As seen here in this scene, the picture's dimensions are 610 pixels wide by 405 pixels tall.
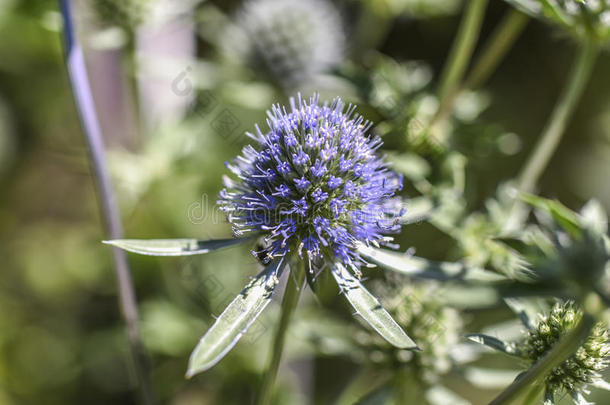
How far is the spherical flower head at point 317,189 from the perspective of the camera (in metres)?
1.07

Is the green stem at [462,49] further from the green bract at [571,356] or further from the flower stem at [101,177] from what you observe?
the flower stem at [101,177]

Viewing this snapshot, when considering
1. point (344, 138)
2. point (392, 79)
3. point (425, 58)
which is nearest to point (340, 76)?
point (392, 79)

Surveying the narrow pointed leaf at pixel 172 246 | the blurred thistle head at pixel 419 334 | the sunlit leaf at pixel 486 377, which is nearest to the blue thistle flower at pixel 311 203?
the narrow pointed leaf at pixel 172 246

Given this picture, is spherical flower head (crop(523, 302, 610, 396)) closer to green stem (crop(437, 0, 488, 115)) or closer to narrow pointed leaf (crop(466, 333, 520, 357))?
narrow pointed leaf (crop(466, 333, 520, 357))

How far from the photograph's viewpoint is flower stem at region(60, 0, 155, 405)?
1.32 m

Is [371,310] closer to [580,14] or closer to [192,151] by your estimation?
[580,14]

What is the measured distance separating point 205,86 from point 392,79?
59 cm

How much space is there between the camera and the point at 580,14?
4.27 feet

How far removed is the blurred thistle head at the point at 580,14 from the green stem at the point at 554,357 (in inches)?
26.6

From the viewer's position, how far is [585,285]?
84 centimetres

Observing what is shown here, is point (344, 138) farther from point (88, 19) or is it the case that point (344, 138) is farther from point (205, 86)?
point (88, 19)

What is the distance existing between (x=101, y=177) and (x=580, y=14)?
116 cm

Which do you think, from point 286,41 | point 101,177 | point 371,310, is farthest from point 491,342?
point 286,41

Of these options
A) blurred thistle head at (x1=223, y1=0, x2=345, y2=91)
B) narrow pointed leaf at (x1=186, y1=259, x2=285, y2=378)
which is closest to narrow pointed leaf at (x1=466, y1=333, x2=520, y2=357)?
narrow pointed leaf at (x1=186, y1=259, x2=285, y2=378)
